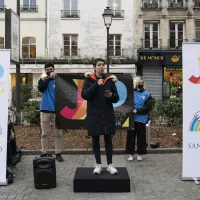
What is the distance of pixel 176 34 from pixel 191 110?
2445 cm

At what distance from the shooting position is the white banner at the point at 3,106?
596 centimetres

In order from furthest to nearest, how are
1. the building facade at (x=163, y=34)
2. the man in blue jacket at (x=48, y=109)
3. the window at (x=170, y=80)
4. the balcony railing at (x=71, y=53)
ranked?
the balcony railing at (x=71, y=53)
the window at (x=170, y=80)
the building facade at (x=163, y=34)
the man in blue jacket at (x=48, y=109)

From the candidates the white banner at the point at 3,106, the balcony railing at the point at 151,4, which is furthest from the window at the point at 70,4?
the white banner at the point at 3,106

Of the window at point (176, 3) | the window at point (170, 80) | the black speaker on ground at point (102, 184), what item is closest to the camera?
the black speaker on ground at point (102, 184)

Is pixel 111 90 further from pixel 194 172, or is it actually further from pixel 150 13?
pixel 150 13

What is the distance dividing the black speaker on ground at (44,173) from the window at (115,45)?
24309 mm

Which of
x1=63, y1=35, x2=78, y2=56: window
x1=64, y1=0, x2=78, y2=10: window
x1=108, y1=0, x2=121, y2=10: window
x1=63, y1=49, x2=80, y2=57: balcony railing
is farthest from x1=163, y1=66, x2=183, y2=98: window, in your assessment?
x1=64, y1=0, x2=78, y2=10: window

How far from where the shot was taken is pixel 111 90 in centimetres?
609

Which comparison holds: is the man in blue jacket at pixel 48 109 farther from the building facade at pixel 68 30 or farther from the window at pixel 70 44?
the window at pixel 70 44

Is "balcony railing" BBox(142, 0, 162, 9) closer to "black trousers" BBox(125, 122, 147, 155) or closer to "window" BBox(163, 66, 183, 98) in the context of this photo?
"window" BBox(163, 66, 183, 98)

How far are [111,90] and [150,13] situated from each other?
24.6 m

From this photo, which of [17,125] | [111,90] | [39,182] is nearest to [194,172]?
[111,90]

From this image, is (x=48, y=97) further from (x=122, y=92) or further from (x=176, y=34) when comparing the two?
(x=176, y=34)

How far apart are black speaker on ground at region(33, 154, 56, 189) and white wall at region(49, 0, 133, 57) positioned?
2439cm
